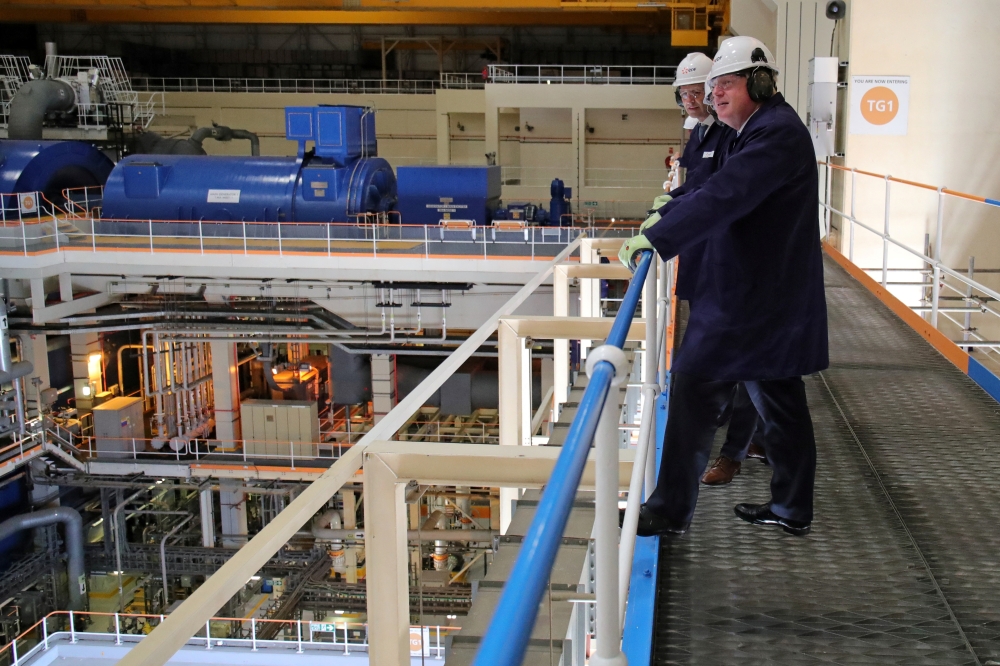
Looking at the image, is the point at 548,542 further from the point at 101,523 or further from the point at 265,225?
the point at 101,523

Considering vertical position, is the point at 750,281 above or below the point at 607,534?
above

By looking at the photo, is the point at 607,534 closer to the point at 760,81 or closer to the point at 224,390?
the point at 760,81

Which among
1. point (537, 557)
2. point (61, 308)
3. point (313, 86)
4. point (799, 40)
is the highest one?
point (313, 86)

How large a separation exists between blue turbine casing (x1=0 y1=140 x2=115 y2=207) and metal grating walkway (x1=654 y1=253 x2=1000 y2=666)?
13.1m

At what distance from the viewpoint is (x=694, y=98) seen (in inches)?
126

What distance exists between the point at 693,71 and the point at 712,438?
144 cm

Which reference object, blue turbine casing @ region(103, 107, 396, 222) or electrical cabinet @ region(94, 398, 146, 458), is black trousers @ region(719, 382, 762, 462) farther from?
electrical cabinet @ region(94, 398, 146, 458)

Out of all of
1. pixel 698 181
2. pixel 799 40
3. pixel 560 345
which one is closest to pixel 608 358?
pixel 698 181

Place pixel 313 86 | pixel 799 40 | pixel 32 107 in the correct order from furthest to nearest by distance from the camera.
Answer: pixel 313 86, pixel 32 107, pixel 799 40

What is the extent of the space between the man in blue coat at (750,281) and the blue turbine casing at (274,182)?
11.4 meters

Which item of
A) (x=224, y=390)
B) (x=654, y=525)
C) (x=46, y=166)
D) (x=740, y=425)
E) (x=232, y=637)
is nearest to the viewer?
(x=654, y=525)

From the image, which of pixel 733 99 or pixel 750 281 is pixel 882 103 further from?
pixel 750 281

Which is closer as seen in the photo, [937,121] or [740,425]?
[740,425]

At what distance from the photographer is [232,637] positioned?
11672 mm
